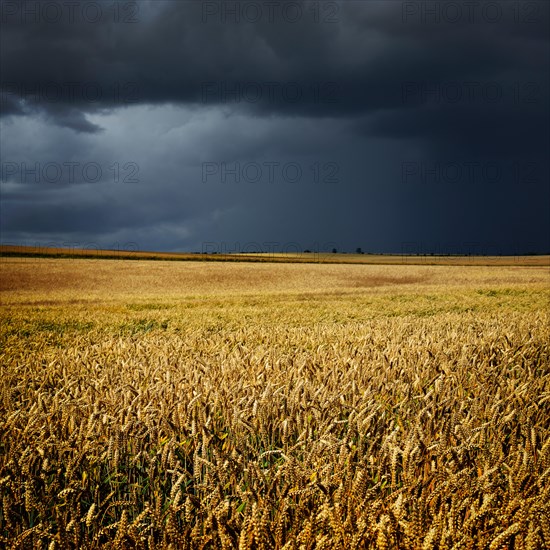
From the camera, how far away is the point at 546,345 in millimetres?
6828

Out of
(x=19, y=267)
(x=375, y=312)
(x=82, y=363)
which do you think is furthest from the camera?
(x=19, y=267)

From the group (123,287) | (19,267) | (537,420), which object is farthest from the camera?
(19,267)

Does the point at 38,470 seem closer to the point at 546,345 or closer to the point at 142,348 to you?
the point at 142,348

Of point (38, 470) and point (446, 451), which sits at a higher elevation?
point (446, 451)

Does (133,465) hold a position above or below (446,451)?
below

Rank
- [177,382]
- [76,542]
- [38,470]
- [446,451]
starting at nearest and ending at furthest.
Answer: [76,542] < [446,451] < [38,470] < [177,382]

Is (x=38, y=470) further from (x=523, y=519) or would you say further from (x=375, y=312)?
(x=375, y=312)

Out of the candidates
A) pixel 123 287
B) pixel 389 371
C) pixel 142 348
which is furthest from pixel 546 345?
pixel 123 287

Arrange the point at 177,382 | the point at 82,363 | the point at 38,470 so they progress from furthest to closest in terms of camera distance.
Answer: the point at 82,363, the point at 177,382, the point at 38,470

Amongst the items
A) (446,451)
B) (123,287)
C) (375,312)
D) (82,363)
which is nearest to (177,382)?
(82,363)

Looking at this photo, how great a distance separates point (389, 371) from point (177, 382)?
2.18m

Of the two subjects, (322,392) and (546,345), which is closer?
(322,392)

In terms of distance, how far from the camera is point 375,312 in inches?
614

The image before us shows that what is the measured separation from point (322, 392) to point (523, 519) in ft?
6.37
